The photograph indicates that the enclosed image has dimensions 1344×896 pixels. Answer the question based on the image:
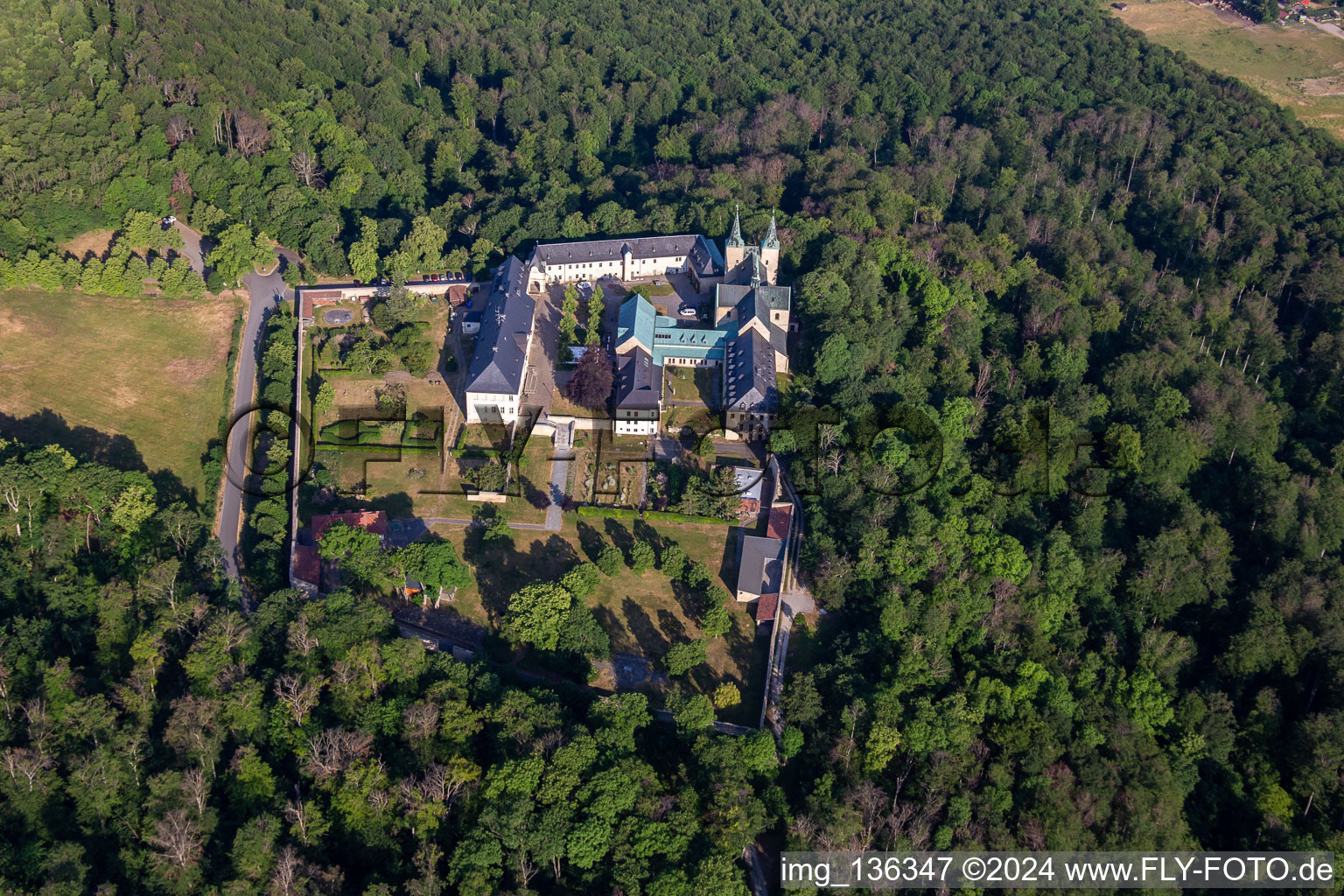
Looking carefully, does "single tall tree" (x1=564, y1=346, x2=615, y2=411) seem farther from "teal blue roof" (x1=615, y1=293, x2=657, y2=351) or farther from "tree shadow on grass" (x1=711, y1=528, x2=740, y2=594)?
"tree shadow on grass" (x1=711, y1=528, x2=740, y2=594)

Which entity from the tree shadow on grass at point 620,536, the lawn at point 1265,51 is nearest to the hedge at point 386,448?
the tree shadow on grass at point 620,536

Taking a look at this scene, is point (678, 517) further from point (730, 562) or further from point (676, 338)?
point (676, 338)

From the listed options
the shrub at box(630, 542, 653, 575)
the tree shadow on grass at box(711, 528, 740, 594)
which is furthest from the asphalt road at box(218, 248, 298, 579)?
the tree shadow on grass at box(711, 528, 740, 594)

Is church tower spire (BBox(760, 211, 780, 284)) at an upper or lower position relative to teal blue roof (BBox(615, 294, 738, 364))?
upper

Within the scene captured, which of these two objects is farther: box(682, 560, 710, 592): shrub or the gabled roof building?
the gabled roof building

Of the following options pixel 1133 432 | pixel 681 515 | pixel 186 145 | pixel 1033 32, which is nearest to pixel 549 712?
pixel 681 515
